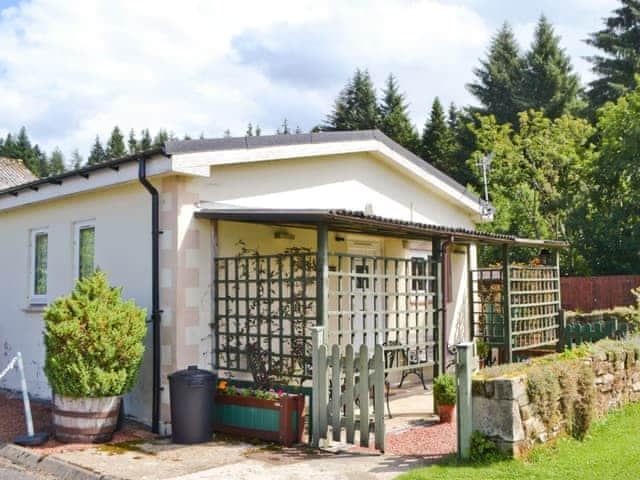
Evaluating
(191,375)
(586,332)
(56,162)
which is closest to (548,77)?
(586,332)

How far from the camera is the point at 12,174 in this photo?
24.8 meters

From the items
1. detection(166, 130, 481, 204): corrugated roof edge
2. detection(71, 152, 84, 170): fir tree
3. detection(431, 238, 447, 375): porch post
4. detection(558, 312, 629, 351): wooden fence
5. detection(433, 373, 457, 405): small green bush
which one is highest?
detection(71, 152, 84, 170): fir tree

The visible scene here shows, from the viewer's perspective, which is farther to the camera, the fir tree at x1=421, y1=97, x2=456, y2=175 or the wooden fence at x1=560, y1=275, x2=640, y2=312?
the fir tree at x1=421, y1=97, x2=456, y2=175

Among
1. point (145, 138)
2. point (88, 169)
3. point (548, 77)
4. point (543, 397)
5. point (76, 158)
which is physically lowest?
point (543, 397)

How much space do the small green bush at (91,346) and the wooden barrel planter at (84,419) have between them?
4.7 inches

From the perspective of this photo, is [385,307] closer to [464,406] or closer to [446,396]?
[446,396]

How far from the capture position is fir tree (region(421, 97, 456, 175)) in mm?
40469

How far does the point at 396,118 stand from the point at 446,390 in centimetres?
3551

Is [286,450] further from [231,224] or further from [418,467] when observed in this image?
[231,224]

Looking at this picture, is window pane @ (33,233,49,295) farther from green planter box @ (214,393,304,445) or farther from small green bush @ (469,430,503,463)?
small green bush @ (469,430,503,463)

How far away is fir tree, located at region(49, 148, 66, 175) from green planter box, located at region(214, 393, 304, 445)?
6578cm

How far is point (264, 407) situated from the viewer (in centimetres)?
793

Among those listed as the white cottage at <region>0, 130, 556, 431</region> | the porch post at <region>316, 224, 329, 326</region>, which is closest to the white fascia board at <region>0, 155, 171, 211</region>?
the white cottage at <region>0, 130, 556, 431</region>

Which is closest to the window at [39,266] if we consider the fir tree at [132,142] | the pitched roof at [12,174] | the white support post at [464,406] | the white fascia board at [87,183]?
the white fascia board at [87,183]
